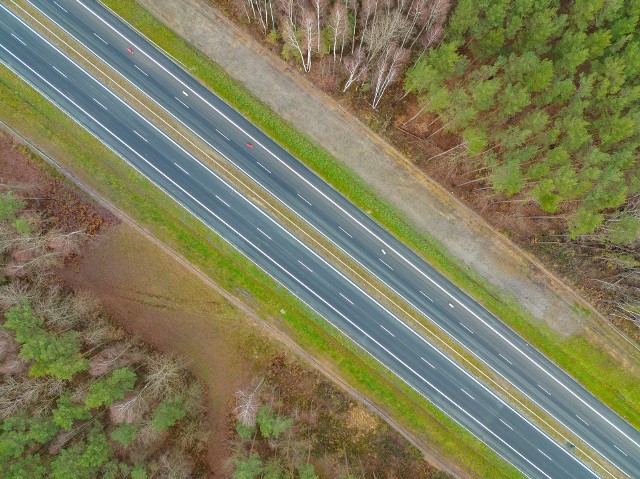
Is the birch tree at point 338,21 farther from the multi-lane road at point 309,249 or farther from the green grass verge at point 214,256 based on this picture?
the green grass verge at point 214,256

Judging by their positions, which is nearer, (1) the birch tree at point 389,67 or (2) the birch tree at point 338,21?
(2) the birch tree at point 338,21

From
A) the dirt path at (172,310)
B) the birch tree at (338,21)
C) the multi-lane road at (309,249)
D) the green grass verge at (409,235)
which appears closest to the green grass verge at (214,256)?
the multi-lane road at (309,249)

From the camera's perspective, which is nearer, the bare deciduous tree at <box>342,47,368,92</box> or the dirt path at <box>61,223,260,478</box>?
the bare deciduous tree at <box>342,47,368,92</box>

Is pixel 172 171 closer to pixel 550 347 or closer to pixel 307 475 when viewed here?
pixel 307 475

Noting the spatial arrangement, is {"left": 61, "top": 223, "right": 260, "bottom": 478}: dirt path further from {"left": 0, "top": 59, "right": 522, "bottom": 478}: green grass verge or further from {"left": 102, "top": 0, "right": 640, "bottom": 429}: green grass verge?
{"left": 102, "top": 0, "right": 640, "bottom": 429}: green grass verge

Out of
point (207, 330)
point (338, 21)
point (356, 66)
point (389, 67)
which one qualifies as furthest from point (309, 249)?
point (338, 21)

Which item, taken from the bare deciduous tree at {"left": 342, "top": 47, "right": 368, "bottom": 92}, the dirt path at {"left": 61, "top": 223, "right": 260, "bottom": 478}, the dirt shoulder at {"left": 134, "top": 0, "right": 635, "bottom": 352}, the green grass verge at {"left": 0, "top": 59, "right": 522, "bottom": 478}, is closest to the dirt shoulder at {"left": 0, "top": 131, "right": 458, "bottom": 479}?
the dirt path at {"left": 61, "top": 223, "right": 260, "bottom": 478}

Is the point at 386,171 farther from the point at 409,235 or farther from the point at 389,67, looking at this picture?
the point at 389,67

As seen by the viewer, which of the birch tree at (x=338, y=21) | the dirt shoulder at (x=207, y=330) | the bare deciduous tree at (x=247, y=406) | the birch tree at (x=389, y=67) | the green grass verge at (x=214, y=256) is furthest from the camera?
the green grass verge at (x=214, y=256)
